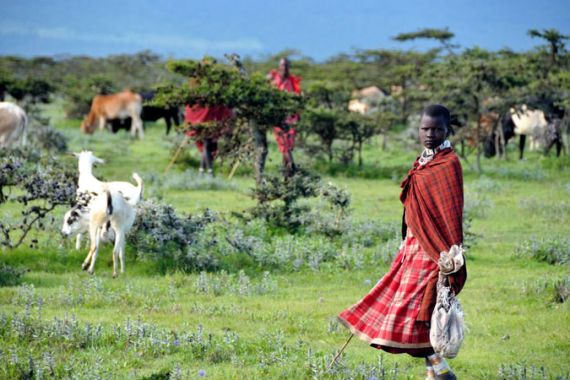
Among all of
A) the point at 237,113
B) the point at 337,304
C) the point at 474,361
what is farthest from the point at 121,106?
the point at 474,361

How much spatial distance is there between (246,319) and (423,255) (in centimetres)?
296

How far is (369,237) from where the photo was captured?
41.6ft

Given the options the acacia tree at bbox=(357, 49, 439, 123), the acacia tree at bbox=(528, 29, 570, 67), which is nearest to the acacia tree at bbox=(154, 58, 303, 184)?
the acacia tree at bbox=(528, 29, 570, 67)

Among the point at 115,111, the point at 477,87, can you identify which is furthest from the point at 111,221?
the point at 115,111

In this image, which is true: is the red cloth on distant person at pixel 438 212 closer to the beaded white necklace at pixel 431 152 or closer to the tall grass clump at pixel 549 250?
the beaded white necklace at pixel 431 152

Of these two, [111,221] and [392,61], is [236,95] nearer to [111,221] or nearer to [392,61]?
[111,221]

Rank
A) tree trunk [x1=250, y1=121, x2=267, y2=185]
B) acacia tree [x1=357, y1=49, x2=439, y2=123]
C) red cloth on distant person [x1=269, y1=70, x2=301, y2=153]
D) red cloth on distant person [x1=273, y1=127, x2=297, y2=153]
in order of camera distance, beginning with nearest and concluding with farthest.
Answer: tree trunk [x1=250, y1=121, x2=267, y2=185] → red cloth on distant person [x1=273, y1=127, x2=297, y2=153] → red cloth on distant person [x1=269, y1=70, x2=301, y2=153] → acacia tree [x1=357, y1=49, x2=439, y2=123]

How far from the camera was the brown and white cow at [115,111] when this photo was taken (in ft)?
100

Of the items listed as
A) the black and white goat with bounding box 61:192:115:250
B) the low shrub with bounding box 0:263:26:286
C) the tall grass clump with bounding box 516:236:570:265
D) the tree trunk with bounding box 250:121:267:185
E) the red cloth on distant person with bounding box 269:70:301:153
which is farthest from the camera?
the red cloth on distant person with bounding box 269:70:301:153

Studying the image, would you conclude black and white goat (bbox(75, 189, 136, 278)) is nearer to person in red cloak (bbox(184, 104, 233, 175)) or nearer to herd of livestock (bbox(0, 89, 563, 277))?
herd of livestock (bbox(0, 89, 563, 277))

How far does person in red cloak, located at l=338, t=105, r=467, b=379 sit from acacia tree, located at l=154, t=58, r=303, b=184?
9371mm

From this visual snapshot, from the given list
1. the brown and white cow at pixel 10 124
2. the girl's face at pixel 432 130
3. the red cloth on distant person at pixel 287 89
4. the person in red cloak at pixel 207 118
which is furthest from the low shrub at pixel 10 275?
the brown and white cow at pixel 10 124

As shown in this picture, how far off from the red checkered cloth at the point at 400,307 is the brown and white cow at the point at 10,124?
15.0m

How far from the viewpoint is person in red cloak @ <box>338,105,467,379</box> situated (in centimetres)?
605
